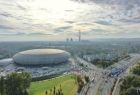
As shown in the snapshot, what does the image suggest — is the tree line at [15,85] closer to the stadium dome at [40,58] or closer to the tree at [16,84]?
the tree at [16,84]

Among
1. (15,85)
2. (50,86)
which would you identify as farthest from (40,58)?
(15,85)

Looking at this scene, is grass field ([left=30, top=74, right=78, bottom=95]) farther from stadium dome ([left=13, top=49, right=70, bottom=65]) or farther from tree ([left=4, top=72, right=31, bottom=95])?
stadium dome ([left=13, top=49, right=70, bottom=65])

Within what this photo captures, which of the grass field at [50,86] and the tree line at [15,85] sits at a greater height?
the tree line at [15,85]

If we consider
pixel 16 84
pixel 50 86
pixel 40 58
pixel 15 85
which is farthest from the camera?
pixel 40 58

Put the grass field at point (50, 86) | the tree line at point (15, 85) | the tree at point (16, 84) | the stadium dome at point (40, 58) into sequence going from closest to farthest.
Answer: the tree line at point (15, 85) → the tree at point (16, 84) → the grass field at point (50, 86) → the stadium dome at point (40, 58)

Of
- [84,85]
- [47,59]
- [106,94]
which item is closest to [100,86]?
[84,85]

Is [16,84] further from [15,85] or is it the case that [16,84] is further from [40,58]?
[40,58]

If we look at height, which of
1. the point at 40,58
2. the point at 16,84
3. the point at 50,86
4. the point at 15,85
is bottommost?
the point at 50,86

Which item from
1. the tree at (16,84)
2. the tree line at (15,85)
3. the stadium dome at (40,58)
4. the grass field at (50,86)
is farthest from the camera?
the stadium dome at (40,58)

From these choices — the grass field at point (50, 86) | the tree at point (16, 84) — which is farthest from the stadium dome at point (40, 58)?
the tree at point (16, 84)

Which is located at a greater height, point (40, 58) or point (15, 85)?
point (15, 85)

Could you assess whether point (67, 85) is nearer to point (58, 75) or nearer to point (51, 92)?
point (51, 92)
